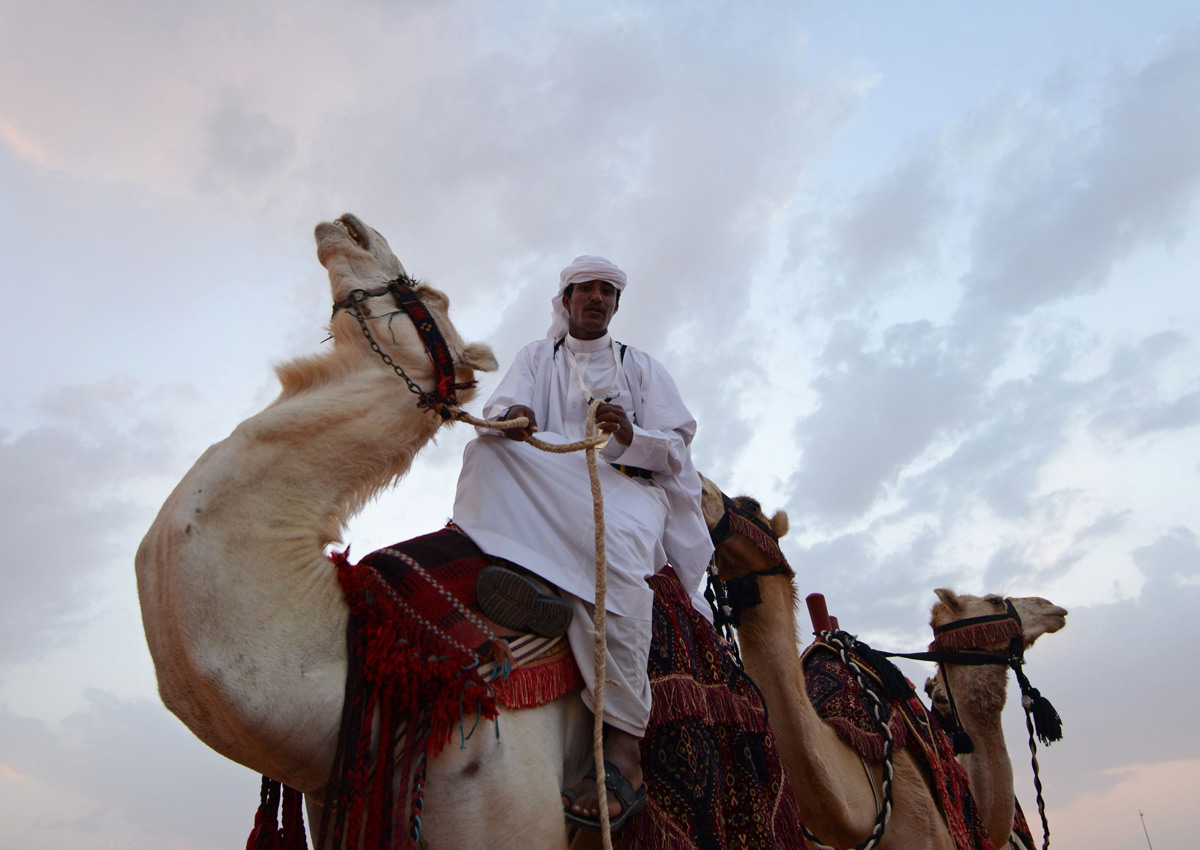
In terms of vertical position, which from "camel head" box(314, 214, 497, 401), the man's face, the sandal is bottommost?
the sandal

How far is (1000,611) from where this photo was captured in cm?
738

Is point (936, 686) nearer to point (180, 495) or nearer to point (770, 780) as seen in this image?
point (770, 780)

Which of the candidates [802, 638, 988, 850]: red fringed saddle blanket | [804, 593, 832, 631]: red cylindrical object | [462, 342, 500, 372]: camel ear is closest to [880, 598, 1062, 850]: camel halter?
[802, 638, 988, 850]: red fringed saddle blanket

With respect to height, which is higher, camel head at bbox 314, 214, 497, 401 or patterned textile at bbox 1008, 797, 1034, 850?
camel head at bbox 314, 214, 497, 401

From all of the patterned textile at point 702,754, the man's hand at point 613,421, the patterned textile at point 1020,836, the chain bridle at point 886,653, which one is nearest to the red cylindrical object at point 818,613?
the chain bridle at point 886,653

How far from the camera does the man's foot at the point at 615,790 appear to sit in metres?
2.86

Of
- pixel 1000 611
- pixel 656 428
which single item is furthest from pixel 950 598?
pixel 656 428

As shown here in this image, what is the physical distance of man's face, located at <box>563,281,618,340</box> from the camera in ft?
14.4

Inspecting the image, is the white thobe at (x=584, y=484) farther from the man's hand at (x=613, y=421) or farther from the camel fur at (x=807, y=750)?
the camel fur at (x=807, y=750)

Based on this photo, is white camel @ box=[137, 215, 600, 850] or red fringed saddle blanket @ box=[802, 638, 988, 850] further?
red fringed saddle blanket @ box=[802, 638, 988, 850]

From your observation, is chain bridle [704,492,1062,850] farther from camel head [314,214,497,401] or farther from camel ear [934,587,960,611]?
camel head [314,214,497,401]

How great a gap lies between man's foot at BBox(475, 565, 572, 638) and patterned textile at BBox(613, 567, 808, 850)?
0.61 metres

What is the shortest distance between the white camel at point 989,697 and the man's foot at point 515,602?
5358 millimetres

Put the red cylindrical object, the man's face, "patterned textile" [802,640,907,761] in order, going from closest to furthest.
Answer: the man's face → "patterned textile" [802,640,907,761] → the red cylindrical object
